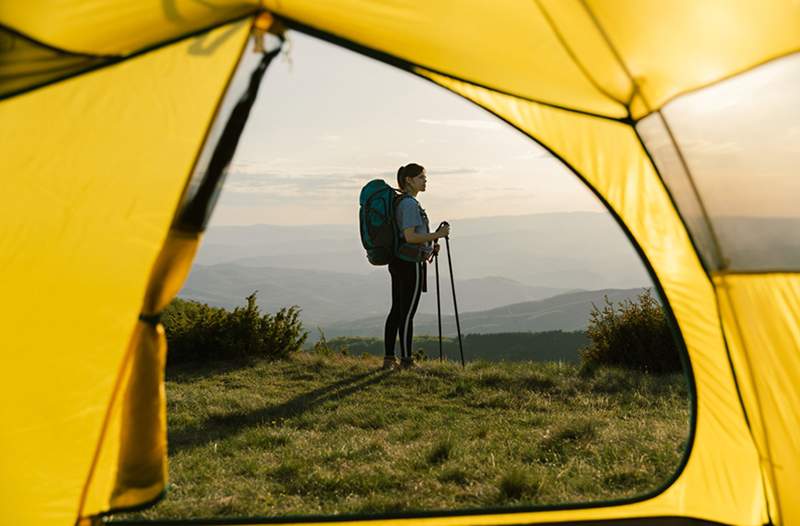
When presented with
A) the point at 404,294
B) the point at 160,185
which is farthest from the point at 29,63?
the point at 404,294

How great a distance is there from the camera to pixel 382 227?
7.61 m

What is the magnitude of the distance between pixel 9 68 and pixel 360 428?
12.9 ft

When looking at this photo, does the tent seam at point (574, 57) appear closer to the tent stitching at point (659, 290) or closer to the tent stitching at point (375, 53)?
the tent stitching at point (375, 53)

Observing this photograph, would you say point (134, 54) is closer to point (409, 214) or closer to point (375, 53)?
point (375, 53)

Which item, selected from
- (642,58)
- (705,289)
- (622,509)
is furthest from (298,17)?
(622,509)

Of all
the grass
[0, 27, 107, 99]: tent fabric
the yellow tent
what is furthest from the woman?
[0, 27, 107, 99]: tent fabric

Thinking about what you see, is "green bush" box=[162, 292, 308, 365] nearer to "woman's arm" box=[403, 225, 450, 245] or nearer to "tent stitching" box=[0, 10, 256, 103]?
"woman's arm" box=[403, 225, 450, 245]

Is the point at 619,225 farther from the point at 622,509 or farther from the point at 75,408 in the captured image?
the point at 75,408

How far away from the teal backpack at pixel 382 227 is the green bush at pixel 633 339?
2.50m

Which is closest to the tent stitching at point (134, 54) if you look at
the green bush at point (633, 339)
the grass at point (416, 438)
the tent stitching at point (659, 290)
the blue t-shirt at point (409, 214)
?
the tent stitching at point (659, 290)

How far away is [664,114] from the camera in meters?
3.19

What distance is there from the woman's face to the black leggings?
0.75 metres

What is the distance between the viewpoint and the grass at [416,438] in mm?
4398

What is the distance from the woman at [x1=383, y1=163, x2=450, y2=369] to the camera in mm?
7375
